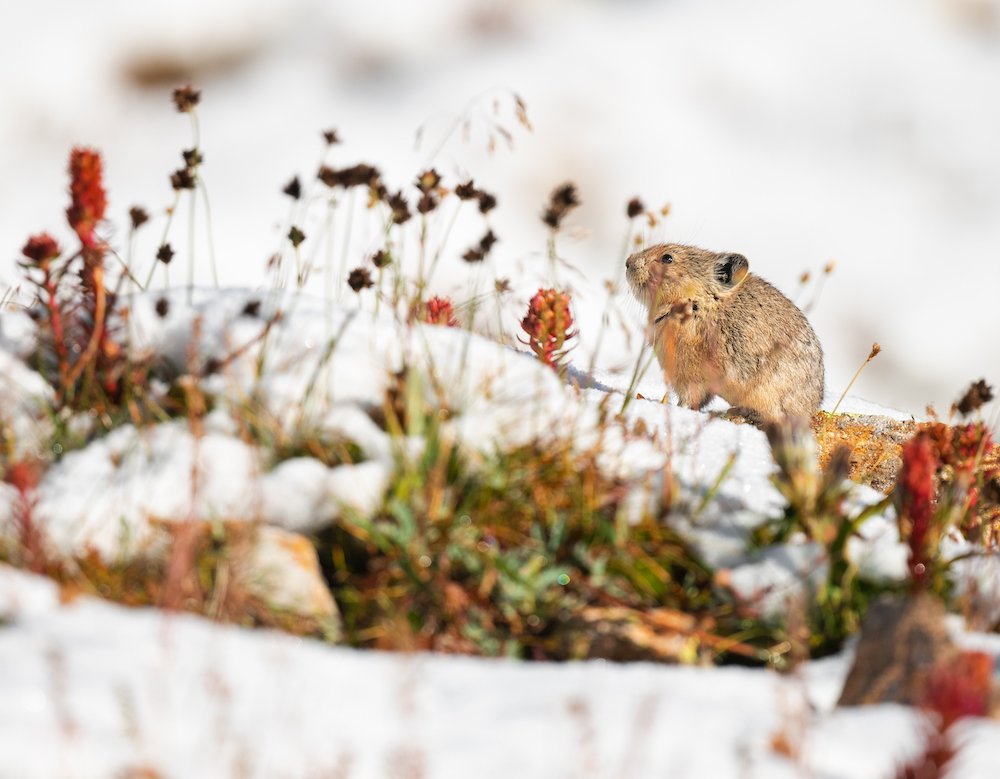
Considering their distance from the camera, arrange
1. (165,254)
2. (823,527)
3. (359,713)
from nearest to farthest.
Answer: (359,713), (823,527), (165,254)

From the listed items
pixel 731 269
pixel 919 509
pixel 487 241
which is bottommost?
pixel 919 509

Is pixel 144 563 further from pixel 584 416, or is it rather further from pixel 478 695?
pixel 584 416

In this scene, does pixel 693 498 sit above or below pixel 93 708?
above

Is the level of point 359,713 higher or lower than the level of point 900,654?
lower

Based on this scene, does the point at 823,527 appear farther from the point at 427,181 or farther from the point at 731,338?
the point at 731,338

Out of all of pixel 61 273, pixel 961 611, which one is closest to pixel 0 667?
pixel 61 273

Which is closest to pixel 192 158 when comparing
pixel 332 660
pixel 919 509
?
pixel 332 660
